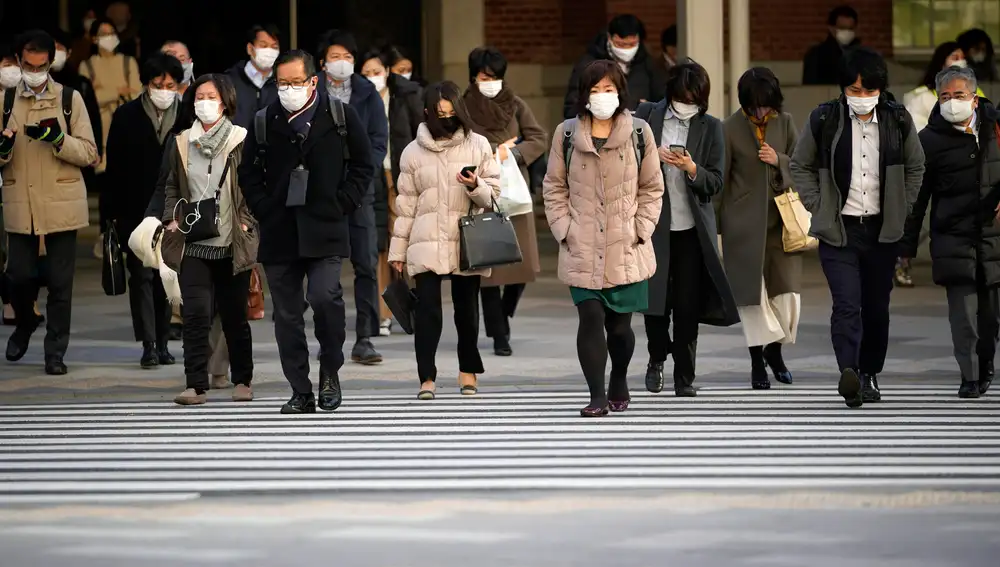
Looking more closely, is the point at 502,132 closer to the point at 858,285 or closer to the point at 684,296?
the point at 684,296

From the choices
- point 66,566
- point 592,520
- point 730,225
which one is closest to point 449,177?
point 730,225

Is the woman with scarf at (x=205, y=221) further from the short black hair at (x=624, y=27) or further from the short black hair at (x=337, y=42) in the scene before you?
the short black hair at (x=624, y=27)

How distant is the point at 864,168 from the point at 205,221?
3.53m

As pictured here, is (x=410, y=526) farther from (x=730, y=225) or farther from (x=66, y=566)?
(x=730, y=225)

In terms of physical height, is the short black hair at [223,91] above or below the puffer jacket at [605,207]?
above

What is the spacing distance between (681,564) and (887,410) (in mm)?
3988

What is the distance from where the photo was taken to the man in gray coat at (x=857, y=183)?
36.5 feet

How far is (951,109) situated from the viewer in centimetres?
1138

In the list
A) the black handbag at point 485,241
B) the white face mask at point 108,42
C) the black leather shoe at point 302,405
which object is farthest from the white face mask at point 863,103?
the white face mask at point 108,42

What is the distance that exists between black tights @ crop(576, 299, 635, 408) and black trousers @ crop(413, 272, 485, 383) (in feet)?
3.24

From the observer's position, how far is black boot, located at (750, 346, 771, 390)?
11969 mm

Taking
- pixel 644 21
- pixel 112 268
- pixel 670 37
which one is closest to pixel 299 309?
pixel 112 268

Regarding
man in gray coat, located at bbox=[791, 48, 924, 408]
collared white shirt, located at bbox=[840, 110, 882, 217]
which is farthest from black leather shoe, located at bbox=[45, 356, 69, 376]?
collared white shirt, located at bbox=[840, 110, 882, 217]

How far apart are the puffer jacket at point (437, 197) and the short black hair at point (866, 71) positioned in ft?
6.50
